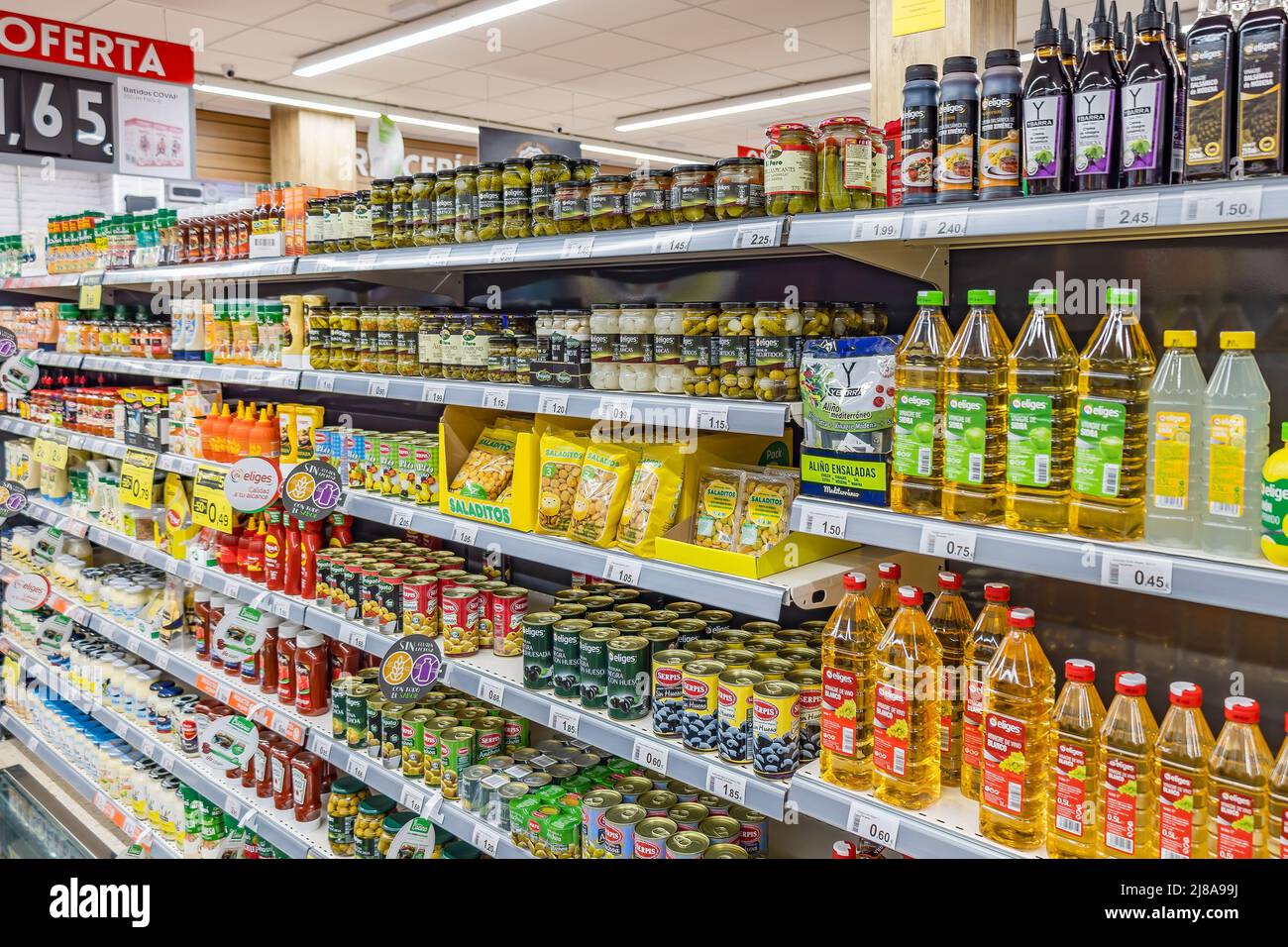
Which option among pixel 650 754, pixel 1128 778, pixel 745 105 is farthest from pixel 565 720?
→ pixel 745 105

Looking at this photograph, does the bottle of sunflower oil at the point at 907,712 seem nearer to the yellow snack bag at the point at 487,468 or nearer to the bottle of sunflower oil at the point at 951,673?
the bottle of sunflower oil at the point at 951,673

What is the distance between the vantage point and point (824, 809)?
1771mm

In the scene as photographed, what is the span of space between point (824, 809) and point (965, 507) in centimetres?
61

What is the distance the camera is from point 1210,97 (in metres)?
1.32

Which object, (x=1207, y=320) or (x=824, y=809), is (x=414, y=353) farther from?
(x=1207, y=320)

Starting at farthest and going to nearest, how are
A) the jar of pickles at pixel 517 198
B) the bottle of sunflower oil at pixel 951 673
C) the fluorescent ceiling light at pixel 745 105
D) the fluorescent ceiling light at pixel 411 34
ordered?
the fluorescent ceiling light at pixel 745 105 < the fluorescent ceiling light at pixel 411 34 < the jar of pickles at pixel 517 198 < the bottle of sunflower oil at pixel 951 673

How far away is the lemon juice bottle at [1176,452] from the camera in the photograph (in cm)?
142

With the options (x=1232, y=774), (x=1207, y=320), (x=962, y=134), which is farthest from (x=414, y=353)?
(x=1232, y=774)

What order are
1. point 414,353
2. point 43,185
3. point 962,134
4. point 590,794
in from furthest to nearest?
point 43,185
point 414,353
point 590,794
point 962,134

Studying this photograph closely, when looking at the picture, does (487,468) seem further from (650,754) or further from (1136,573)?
(1136,573)

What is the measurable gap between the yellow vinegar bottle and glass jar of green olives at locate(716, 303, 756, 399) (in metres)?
0.99

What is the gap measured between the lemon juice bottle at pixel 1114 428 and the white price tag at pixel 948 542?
16 cm

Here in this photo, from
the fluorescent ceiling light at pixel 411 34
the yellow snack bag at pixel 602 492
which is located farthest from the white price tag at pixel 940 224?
the fluorescent ceiling light at pixel 411 34

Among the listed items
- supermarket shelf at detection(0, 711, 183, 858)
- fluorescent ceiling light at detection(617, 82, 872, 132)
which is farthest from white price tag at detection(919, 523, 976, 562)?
fluorescent ceiling light at detection(617, 82, 872, 132)
